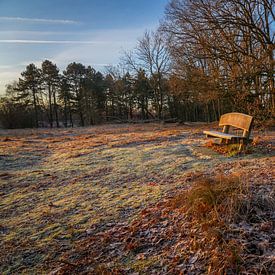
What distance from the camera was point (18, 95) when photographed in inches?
1342

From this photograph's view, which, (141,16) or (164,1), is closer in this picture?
(141,16)

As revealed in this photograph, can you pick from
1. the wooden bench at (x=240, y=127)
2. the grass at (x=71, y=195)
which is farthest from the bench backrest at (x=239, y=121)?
the grass at (x=71, y=195)

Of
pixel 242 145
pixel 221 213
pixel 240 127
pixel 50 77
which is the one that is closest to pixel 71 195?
pixel 221 213

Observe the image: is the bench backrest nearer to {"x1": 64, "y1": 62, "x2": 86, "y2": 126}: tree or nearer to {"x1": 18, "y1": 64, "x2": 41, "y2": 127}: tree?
{"x1": 64, "y1": 62, "x2": 86, "y2": 126}: tree

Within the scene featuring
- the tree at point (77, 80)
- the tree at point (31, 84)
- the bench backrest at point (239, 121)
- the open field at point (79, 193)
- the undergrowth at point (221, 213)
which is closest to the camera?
the undergrowth at point (221, 213)

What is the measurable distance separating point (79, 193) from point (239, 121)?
4.43 meters

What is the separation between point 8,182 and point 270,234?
5.19m

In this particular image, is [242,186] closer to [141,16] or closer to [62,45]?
[141,16]

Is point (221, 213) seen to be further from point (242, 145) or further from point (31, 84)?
point (31, 84)

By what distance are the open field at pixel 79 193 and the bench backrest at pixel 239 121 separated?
2.05 feet

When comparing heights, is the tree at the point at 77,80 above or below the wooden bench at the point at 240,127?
above

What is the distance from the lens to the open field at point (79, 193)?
2674 mm

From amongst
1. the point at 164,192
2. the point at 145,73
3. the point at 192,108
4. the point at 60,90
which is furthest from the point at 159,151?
the point at 60,90

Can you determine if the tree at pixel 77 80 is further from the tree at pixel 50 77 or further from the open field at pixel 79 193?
the open field at pixel 79 193
